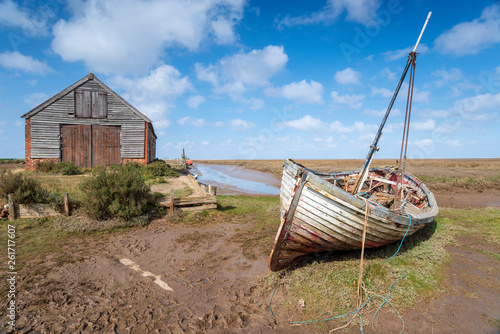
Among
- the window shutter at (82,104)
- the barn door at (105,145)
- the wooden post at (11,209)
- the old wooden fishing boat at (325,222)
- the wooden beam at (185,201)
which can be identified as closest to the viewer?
the old wooden fishing boat at (325,222)

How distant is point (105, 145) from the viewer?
17953mm

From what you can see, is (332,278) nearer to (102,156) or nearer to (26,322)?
(26,322)

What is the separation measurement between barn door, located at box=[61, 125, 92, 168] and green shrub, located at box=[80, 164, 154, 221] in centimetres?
1045

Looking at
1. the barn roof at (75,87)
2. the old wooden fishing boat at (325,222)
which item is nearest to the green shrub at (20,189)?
the old wooden fishing boat at (325,222)

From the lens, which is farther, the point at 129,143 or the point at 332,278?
the point at 129,143

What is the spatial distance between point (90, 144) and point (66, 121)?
81.6 inches

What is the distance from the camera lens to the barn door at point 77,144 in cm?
1734

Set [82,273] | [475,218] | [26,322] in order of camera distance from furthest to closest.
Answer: [475,218] < [82,273] < [26,322]

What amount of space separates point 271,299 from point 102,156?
56.9 ft

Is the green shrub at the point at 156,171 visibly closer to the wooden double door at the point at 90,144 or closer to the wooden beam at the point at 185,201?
the wooden double door at the point at 90,144

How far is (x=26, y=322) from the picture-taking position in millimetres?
3777

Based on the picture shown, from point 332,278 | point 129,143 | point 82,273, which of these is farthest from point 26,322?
point 129,143

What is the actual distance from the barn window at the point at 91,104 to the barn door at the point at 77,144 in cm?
94

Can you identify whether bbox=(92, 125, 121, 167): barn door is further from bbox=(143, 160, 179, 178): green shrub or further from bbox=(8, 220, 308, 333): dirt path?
bbox=(8, 220, 308, 333): dirt path
